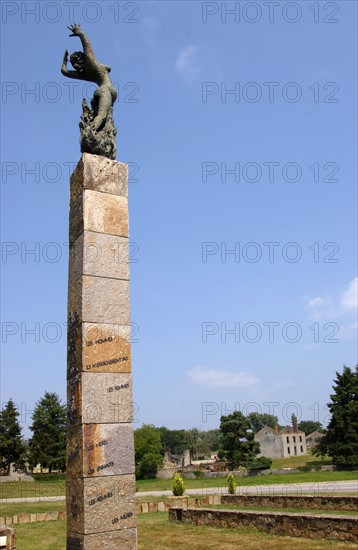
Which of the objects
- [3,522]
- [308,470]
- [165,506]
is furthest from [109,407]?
[308,470]

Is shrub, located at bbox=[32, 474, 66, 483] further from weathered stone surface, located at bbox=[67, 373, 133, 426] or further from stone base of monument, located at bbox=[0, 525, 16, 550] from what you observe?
weathered stone surface, located at bbox=[67, 373, 133, 426]

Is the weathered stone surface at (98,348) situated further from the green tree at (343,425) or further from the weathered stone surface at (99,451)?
the green tree at (343,425)

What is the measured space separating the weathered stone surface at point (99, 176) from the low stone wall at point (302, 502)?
559 inches

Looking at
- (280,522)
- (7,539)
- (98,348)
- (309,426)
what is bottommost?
(309,426)

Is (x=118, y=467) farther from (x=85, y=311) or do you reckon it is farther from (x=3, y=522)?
(x=3, y=522)

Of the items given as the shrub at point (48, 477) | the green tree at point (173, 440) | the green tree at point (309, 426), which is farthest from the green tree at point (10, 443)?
the green tree at point (309, 426)

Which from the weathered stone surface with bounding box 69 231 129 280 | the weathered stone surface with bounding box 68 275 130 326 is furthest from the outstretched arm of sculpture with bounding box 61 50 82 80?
the weathered stone surface with bounding box 68 275 130 326

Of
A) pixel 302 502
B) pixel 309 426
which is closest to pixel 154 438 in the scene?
pixel 302 502

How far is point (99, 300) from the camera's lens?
7629 millimetres

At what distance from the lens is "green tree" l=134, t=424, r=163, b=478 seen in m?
47.9

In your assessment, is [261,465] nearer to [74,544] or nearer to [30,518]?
[30,518]

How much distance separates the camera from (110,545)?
6855 mm

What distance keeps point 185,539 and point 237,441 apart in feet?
128

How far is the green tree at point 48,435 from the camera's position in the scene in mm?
54781
